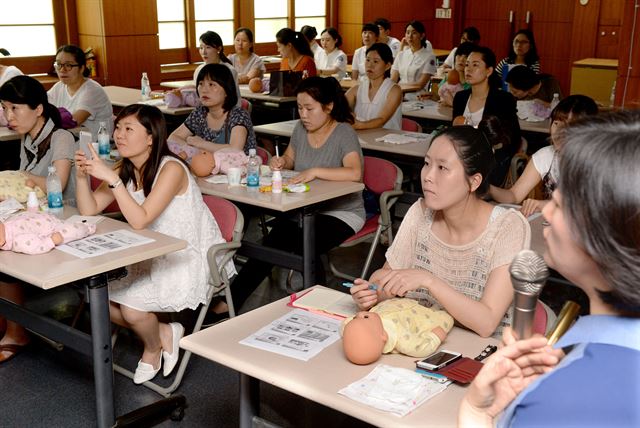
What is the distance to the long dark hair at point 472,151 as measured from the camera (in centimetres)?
247

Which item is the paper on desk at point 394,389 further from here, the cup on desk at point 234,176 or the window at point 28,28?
the window at point 28,28

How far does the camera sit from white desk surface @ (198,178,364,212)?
12.0 feet

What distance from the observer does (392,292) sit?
222cm

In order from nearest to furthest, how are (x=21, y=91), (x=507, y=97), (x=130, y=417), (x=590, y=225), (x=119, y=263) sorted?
(x=590, y=225)
(x=119, y=263)
(x=130, y=417)
(x=21, y=91)
(x=507, y=97)

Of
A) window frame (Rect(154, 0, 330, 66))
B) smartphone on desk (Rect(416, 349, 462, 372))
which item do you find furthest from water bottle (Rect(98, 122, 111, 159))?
window frame (Rect(154, 0, 330, 66))

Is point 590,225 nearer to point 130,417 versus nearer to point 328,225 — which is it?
point 130,417

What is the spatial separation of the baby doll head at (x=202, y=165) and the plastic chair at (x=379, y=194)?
88cm

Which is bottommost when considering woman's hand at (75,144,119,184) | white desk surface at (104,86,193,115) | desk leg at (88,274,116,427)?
desk leg at (88,274,116,427)

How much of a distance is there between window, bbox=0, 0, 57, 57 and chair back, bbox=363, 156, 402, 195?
5.52 meters

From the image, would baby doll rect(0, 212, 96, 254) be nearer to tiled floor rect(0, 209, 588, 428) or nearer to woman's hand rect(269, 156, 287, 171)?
tiled floor rect(0, 209, 588, 428)

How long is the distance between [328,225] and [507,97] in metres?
1.89

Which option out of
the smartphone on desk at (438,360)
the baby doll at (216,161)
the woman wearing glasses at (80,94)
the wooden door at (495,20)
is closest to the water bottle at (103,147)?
the baby doll at (216,161)

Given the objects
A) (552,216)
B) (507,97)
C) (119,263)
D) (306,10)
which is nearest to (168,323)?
(119,263)

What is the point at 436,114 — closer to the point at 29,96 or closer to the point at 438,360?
the point at 29,96
